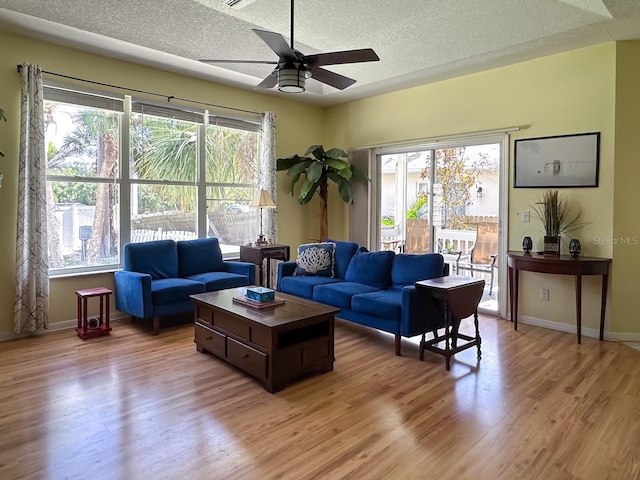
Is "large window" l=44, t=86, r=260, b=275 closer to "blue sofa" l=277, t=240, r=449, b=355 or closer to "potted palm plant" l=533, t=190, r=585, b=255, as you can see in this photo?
"blue sofa" l=277, t=240, r=449, b=355

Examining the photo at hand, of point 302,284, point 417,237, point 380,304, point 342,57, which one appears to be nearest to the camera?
point 342,57

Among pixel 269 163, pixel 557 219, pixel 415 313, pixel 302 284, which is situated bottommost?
pixel 415 313

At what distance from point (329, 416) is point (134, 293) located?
2.49m

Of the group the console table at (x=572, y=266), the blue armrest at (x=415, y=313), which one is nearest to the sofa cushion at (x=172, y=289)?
the blue armrest at (x=415, y=313)

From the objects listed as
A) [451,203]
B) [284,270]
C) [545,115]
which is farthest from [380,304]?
[545,115]

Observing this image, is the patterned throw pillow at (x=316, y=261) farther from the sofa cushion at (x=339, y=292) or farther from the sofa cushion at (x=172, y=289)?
the sofa cushion at (x=172, y=289)

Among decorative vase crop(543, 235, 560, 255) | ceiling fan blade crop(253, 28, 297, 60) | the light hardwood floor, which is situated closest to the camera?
the light hardwood floor

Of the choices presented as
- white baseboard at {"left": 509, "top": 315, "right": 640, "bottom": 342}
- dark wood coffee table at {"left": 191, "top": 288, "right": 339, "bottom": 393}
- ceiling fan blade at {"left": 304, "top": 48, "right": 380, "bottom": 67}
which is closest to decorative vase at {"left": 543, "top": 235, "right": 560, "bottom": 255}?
white baseboard at {"left": 509, "top": 315, "right": 640, "bottom": 342}

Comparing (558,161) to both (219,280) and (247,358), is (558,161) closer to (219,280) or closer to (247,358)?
(247,358)

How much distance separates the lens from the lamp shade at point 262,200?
525 cm

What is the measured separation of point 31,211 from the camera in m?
3.93

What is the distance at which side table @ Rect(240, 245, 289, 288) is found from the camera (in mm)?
5293

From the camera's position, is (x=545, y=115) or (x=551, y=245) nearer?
(x=551, y=245)

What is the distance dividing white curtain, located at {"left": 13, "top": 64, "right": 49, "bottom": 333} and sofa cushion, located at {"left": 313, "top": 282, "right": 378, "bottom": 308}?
8.69ft
